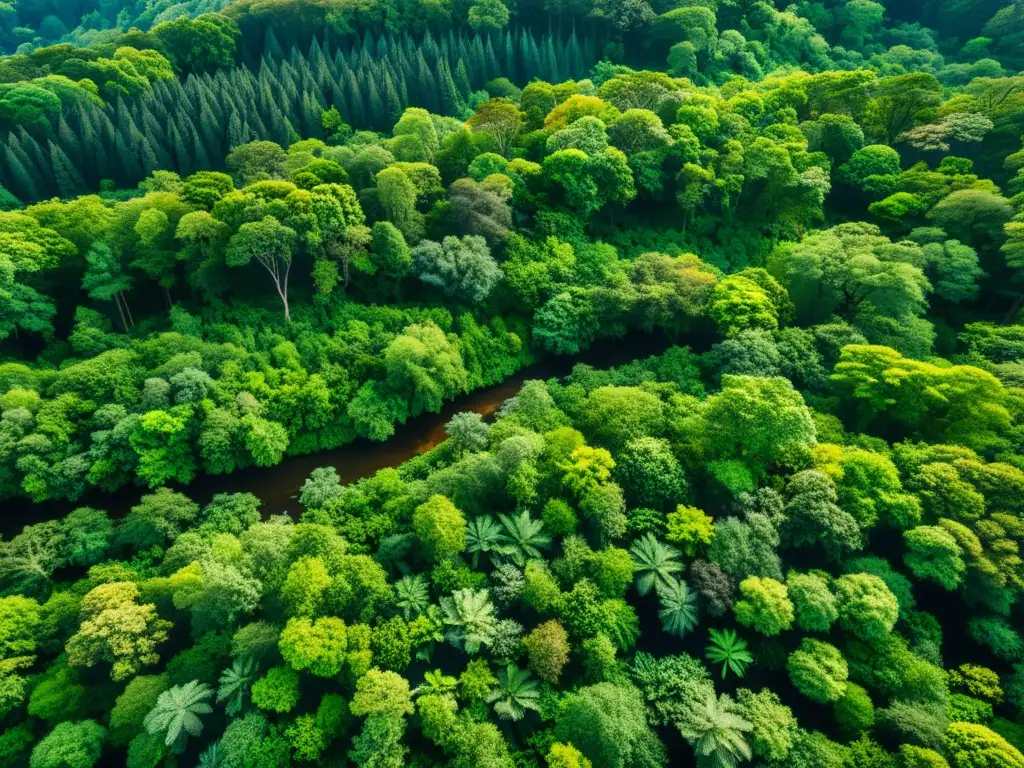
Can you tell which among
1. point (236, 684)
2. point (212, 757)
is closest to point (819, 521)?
point (236, 684)

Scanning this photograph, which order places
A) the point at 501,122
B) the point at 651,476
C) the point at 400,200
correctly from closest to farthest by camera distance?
1. the point at 651,476
2. the point at 400,200
3. the point at 501,122

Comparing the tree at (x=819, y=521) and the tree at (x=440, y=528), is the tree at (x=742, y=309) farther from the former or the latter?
the tree at (x=440, y=528)

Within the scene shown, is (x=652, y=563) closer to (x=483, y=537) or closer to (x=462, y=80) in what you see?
(x=483, y=537)

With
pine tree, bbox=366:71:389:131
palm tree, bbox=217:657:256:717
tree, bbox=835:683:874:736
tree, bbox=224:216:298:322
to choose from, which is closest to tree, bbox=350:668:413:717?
palm tree, bbox=217:657:256:717

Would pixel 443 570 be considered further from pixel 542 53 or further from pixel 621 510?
pixel 542 53

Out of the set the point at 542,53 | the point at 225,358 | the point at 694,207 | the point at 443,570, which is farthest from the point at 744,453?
the point at 542,53
